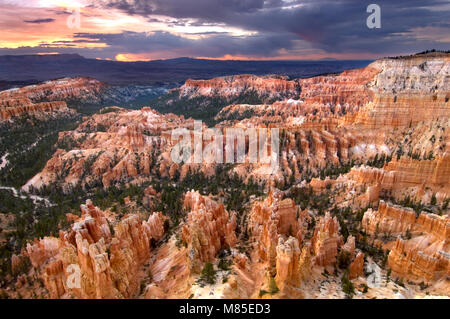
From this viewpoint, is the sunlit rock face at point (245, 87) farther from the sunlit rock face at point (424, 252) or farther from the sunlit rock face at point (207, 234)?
the sunlit rock face at point (207, 234)

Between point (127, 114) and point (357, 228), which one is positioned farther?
point (127, 114)

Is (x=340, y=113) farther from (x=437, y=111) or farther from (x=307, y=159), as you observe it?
(x=307, y=159)

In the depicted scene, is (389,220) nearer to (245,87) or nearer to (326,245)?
(326,245)

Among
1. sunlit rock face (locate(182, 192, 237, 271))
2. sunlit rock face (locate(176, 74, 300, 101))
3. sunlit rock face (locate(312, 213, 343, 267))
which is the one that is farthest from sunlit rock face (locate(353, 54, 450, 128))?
sunlit rock face (locate(176, 74, 300, 101))

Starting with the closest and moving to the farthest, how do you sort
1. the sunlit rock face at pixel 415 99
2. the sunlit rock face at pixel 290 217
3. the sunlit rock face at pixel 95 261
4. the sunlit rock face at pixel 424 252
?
the sunlit rock face at pixel 95 261, the sunlit rock face at pixel 290 217, the sunlit rock face at pixel 424 252, the sunlit rock face at pixel 415 99

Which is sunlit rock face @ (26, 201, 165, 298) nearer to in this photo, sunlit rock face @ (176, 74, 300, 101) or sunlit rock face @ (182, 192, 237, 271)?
sunlit rock face @ (182, 192, 237, 271)

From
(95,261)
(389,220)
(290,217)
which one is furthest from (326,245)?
(95,261)

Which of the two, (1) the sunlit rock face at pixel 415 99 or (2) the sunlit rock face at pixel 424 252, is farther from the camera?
(1) the sunlit rock face at pixel 415 99

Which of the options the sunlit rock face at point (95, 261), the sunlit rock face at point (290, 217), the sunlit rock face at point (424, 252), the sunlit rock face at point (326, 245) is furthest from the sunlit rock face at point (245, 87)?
the sunlit rock face at point (95, 261)
